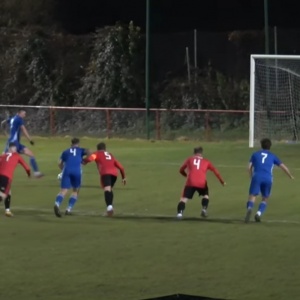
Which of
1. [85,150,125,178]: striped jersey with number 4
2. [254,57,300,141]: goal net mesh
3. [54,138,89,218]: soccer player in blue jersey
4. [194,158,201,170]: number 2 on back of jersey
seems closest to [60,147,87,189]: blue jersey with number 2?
[54,138,89,218]: soccer player in blue jersey

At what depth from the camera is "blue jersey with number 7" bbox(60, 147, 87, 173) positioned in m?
22.0

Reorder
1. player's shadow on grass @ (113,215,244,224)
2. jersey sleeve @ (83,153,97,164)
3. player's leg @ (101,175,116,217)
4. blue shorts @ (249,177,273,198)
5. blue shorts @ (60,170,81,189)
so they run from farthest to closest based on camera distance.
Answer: jersey sleeve @ (83,153,97,164) < blue shorts @ (60,170,81,189) < player's leg @ (101,175,116,217) < player's shadow on grass @ (113,215,244,224) < blue shorts @ (249,177,273,198)

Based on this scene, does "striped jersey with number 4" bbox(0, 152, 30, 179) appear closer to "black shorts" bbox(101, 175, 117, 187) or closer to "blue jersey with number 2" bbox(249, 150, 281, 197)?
"black shorts" bbox(101, 175, 117, 187)

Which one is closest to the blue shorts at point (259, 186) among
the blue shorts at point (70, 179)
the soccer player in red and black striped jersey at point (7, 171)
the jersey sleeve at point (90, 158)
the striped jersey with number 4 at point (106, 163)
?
the striped jersey with number 4 at point (106, 163)

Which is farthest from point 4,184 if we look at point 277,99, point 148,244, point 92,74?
point 92,74

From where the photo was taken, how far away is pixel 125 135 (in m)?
46.1

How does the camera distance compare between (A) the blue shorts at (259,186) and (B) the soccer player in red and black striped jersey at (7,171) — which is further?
(B) the soccer player in red and black striped jersey at (7,171)

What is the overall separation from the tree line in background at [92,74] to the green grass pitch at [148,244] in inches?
714

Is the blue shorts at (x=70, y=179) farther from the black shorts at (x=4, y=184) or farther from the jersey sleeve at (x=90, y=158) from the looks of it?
the black shorts at (x=4, y=184)

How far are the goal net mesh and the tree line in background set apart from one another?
814cm

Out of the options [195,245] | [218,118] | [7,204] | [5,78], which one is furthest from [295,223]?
[5,78]

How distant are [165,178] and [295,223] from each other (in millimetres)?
8871

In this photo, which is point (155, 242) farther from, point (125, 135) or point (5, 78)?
point (5, 78)

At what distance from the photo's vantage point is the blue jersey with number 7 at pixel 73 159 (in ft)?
72.3
